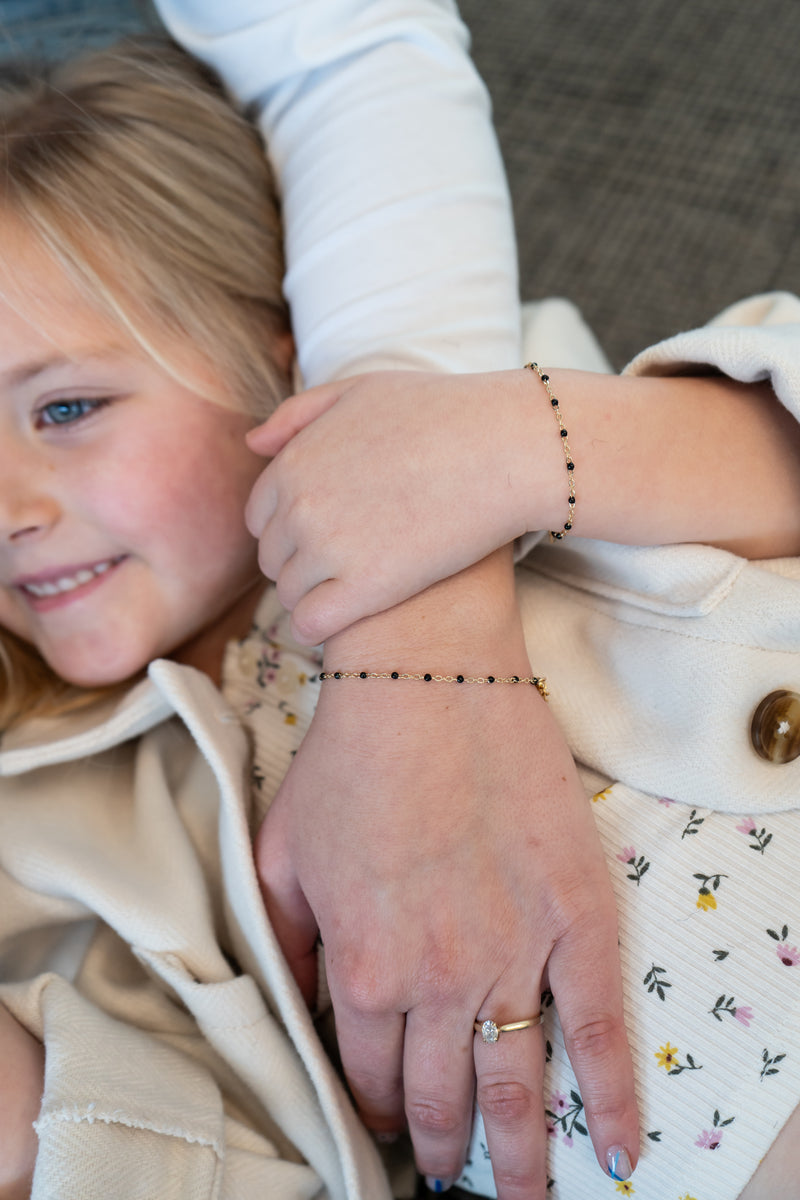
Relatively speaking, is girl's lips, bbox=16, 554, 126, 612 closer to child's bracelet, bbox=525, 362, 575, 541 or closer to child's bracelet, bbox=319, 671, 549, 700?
child's bracelet, bbox=319, 671, 549, 700

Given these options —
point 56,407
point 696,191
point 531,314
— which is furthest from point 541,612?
point 696,191

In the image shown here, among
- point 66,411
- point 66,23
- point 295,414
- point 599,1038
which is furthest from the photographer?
point 66,23

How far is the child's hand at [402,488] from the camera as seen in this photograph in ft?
2.34

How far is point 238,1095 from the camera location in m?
0.83

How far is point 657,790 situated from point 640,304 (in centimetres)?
66

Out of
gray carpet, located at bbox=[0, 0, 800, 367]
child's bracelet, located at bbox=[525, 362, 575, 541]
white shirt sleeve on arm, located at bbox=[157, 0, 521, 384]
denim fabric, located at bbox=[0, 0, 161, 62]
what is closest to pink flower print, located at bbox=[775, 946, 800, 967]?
child's bracelet, located at bbox=[525, 362, 575, 541]

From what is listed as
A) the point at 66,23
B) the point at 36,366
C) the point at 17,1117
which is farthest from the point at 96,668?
the point at 66,23

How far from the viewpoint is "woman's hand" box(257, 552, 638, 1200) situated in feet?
2.20

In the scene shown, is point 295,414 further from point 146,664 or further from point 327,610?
point 146,664

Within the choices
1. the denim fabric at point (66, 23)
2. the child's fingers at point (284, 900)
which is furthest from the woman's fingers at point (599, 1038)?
the denim fabric at point (66, 23)

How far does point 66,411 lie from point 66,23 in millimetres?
558

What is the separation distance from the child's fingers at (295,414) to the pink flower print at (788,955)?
51 centimetres

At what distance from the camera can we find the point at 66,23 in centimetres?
115

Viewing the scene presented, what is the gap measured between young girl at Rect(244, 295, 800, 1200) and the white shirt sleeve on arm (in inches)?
4.6
